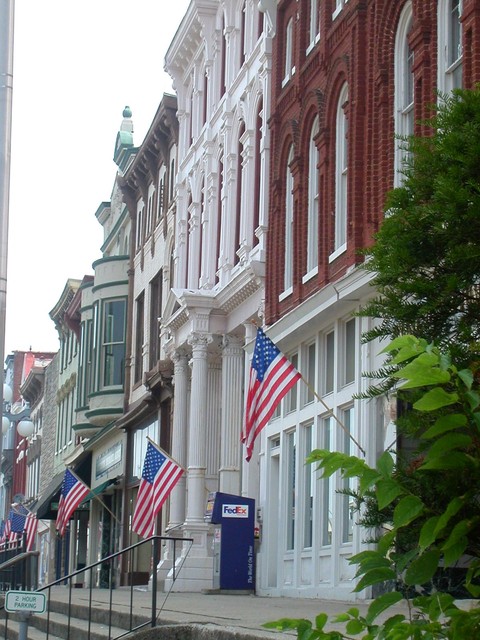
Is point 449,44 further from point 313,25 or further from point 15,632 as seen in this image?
point 15,632

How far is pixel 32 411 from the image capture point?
243 ft

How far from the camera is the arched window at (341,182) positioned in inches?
875

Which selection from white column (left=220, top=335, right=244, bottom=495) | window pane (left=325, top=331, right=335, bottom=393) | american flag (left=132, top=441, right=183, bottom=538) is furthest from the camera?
white column (left=220, top=335, right=244, bottom=495)

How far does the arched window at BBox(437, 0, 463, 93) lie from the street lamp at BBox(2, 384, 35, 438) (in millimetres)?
28589

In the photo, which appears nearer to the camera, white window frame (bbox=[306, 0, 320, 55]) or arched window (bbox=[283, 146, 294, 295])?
white window frame (bbox=[306, 0, 320, 55])

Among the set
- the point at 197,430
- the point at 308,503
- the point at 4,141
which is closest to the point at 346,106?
the point at 308,503

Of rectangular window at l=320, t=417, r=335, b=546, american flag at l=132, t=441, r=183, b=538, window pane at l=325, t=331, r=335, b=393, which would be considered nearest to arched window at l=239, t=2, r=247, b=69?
window pane at l=325, t=331, r=335, b=393

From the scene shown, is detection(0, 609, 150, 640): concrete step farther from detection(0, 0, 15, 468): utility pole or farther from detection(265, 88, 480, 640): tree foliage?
detection(265, 88, 480, 640): tree foliage

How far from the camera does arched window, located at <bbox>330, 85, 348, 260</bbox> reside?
22219 millimetres

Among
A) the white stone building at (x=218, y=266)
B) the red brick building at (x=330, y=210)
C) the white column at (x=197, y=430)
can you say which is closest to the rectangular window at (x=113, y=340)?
the white stone building at (x=218, y=266)

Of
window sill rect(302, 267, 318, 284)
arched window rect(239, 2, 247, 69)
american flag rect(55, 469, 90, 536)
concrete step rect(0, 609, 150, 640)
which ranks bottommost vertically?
concrete step rect(0, 609, 150, 640)

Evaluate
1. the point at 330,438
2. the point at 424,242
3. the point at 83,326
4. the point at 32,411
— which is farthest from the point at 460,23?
the point at 32,411

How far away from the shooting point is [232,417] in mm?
28578

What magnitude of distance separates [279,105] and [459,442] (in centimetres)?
2237
